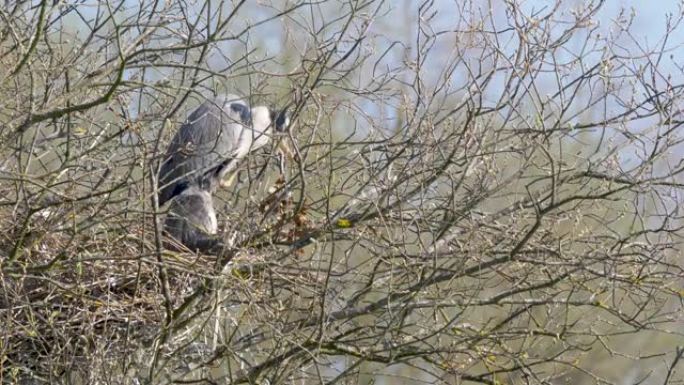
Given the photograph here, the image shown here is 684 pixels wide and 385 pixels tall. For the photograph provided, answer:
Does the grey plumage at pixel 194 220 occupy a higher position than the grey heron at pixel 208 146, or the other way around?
the grey heron at pixel 208 146

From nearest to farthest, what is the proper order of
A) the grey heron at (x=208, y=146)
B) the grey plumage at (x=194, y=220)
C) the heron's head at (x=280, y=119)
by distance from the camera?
the heron's head at (x=280, y=119) < the grey plumage at (x=194, y=220) < the grey heron at (x=208, y=146)

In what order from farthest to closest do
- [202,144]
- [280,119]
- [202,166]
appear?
1. [202,144]
2. [202,166]
3. [280,119]

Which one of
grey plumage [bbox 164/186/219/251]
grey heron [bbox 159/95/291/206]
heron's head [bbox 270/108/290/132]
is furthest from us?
grey heron [bbox 159/95/291/206]

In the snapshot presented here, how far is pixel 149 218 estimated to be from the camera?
5.80m

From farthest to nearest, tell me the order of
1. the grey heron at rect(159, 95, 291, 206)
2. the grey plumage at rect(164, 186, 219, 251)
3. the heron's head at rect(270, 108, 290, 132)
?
the grey heron at rect(159, 95, 291, 206) → the grey plumage at rect(164, 186, 219, 251) → the heron's head at rect(270, 108, 290, 132)

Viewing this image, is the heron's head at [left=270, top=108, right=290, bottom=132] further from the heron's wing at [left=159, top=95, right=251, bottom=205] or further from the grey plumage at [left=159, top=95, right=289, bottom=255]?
the heron's wing at [left=159, top=95, right=251, bottom=205]

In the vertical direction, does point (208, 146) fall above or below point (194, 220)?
above

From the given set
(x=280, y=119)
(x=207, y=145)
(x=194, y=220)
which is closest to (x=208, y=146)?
(x=207, y=145)

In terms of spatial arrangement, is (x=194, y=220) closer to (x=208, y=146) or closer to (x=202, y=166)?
(x=202, y=166)

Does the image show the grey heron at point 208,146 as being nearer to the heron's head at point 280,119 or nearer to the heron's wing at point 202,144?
the heron's wing at point 202,144

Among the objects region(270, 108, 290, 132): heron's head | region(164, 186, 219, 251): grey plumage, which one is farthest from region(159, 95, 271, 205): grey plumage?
region(270, 108, 290, 132): heron's head

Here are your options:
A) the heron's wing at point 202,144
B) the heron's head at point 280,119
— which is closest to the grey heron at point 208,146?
the heron's wing at point 202,144

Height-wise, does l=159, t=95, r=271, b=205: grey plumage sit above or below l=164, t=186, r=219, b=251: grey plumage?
above

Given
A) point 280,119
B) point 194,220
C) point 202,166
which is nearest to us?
point 280,119
